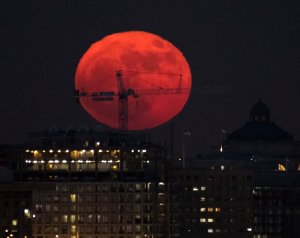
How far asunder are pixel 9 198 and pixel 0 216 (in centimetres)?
277

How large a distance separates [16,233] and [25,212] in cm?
320

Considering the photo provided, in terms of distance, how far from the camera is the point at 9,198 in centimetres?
18775

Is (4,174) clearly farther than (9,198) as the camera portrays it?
Yes

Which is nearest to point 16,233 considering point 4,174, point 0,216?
point 0,216

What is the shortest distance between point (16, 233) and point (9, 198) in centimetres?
337

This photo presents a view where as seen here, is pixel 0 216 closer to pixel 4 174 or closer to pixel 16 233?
pixel 16 233

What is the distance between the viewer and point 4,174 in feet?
655

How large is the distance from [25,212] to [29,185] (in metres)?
7.33

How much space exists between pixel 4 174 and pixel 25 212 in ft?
37.7

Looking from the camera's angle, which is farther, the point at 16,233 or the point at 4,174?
the point at 4,174

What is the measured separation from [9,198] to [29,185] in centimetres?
840

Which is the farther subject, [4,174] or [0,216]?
[4,174]

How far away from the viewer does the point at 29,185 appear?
643ft
